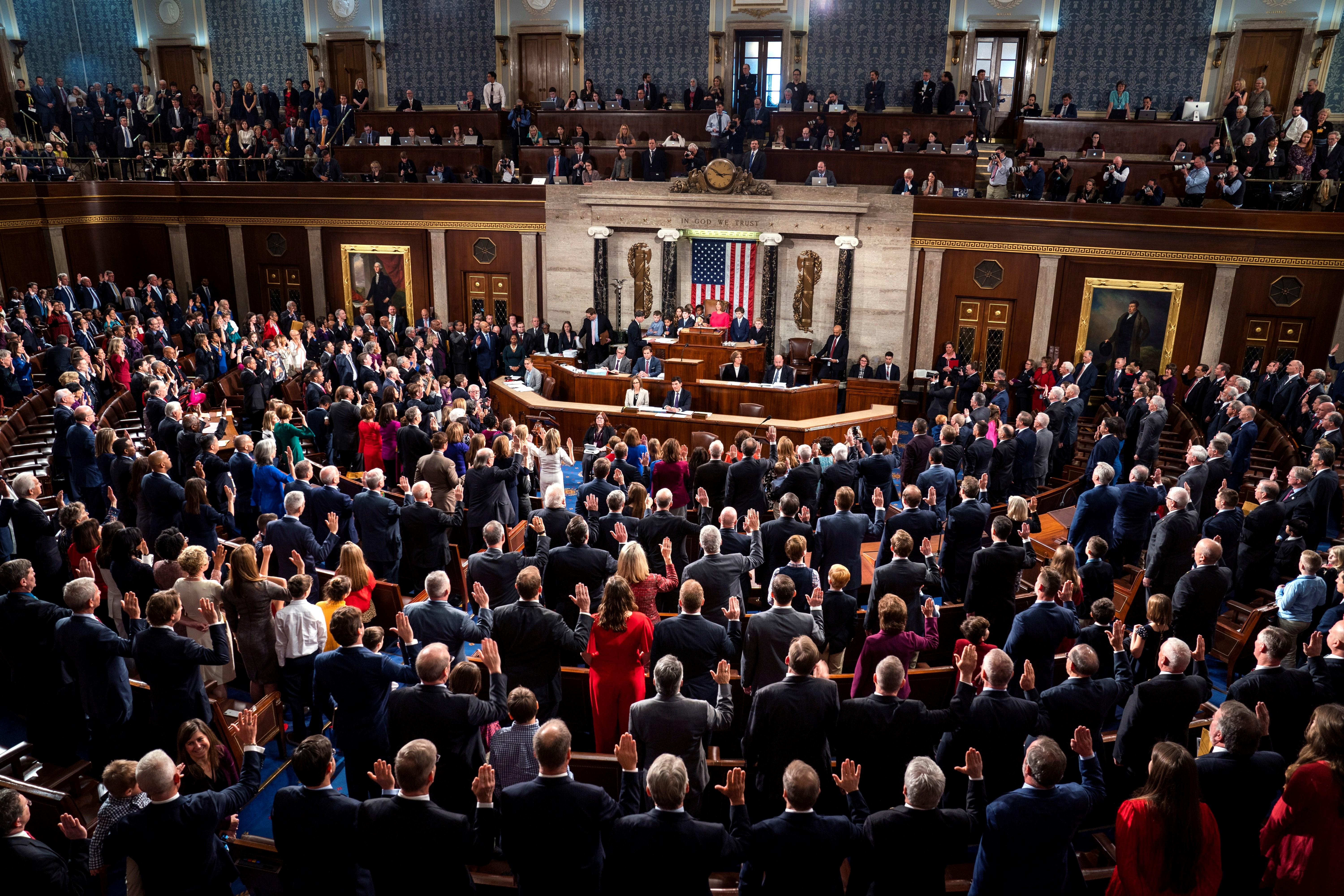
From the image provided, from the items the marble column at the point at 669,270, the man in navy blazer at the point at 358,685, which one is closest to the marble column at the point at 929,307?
the marble column at the point at 669,270

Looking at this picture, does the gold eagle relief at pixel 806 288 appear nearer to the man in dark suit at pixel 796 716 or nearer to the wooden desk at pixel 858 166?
the wooden desk at pixel 858 166

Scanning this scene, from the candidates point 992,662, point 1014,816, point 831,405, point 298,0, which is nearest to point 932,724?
point 992,662

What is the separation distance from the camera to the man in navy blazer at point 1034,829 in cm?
318

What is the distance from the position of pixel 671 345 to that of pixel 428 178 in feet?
22.7

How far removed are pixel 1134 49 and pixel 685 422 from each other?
40.5 ft

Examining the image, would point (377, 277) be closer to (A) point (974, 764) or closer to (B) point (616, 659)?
(B) point (616, 659)

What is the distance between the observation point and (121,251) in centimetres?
1809

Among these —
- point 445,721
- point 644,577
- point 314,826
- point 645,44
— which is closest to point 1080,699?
point 644,577

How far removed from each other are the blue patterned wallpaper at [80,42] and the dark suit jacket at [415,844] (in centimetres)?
A: 2371

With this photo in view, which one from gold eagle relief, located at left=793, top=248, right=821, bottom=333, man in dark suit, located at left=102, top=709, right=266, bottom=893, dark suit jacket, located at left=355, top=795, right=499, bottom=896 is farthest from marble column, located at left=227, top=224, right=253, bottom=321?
dark suit jacket, located at left=355, top=795, right=499, bottom=896

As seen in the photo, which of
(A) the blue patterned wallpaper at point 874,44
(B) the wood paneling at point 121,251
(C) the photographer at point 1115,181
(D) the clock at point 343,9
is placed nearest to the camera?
(C) the photographer at point 1115,181

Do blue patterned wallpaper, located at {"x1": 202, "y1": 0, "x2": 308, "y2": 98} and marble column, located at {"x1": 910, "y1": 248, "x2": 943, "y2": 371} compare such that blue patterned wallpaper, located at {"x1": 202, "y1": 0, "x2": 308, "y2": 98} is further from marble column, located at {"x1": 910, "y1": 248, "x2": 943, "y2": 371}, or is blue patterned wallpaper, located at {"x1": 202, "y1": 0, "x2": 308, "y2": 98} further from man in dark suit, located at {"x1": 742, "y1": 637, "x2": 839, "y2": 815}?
man in dark suit, located at {"x1": 742, "y1": 637, "x2": 839, "y2": 815}

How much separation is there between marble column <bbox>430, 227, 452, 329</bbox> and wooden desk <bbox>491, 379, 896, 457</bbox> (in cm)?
A: 546

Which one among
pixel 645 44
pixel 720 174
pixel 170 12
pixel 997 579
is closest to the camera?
pixel 997 579
